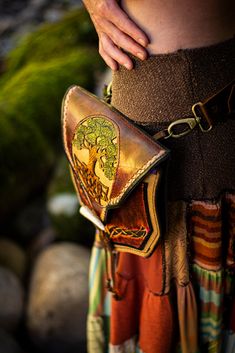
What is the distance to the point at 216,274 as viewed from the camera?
1.00 m

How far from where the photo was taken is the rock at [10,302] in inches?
71.8

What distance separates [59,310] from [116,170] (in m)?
1.06

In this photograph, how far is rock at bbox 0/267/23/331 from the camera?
1.82 m

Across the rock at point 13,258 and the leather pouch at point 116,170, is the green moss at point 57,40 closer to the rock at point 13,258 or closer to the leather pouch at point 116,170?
the rock at point 13,258

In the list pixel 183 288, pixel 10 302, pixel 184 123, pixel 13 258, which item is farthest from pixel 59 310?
pixel 184 123

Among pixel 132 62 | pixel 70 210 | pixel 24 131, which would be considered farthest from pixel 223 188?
pixel 24 131

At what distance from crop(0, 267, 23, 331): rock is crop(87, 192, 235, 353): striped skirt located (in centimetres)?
77

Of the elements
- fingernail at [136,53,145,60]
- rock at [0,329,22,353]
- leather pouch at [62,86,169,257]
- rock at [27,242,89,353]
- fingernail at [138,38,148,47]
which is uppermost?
fingernail at [138,38,148,47]

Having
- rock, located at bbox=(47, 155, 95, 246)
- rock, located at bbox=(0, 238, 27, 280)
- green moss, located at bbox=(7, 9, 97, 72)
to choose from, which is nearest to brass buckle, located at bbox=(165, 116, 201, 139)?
rock, located at bbox=(47, 155, 95, 246)

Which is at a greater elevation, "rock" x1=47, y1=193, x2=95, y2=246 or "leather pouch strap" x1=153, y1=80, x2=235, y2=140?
"leather pouch strap" x1=153, y1=80, x2=235, y2=140

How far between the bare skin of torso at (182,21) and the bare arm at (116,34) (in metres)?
0.02

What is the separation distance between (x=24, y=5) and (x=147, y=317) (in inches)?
223

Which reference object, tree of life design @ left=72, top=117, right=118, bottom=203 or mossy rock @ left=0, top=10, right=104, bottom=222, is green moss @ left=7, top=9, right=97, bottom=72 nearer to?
mossy rock @ left=0, top=10, right=104, bottom=222

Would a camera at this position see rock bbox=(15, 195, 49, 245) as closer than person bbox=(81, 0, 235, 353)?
No
